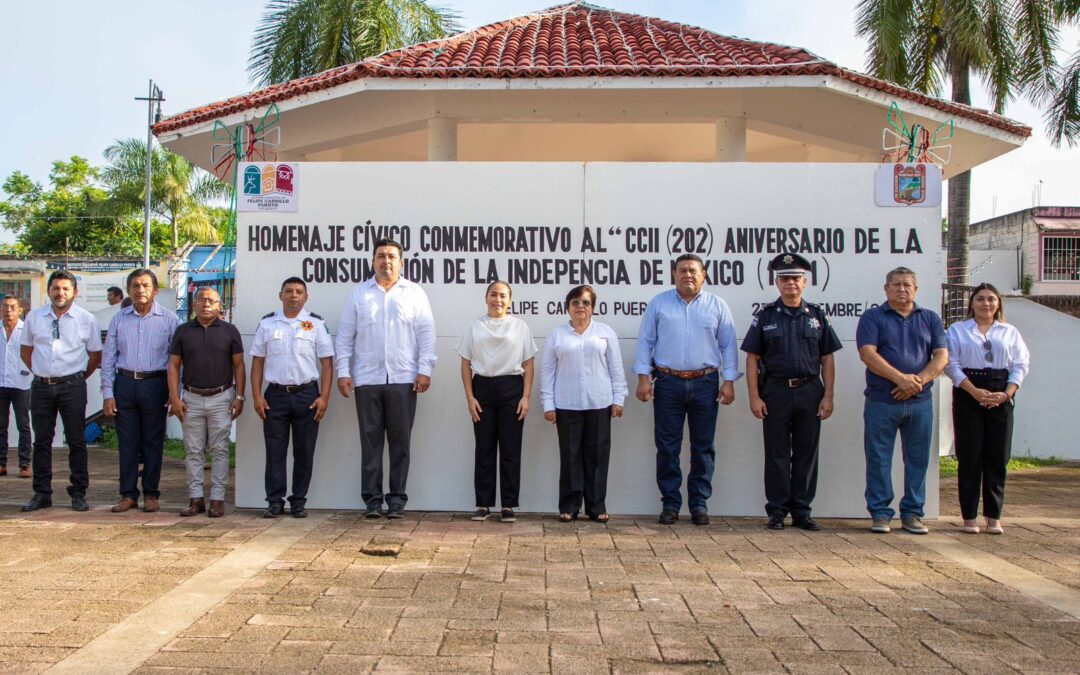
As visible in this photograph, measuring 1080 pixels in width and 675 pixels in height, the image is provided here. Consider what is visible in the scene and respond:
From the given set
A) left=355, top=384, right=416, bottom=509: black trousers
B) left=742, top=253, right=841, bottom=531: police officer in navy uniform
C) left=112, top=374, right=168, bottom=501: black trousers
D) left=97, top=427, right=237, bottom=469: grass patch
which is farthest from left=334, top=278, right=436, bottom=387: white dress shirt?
left=97, top=427, right=237, bottom=469: grass patch

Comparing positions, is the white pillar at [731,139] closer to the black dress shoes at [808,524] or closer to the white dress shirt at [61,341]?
the black dress shoes at [808,524]

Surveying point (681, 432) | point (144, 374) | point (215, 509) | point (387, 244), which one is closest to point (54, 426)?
point (144, 374)

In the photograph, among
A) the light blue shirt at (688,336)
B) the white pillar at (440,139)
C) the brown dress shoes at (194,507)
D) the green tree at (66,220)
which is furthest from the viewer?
the green tree at (66,220)

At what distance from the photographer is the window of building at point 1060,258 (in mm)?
30891

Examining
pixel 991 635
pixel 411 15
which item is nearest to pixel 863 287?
pixel 991 635

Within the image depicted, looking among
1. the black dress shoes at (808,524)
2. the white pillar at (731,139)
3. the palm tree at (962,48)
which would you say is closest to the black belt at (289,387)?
the black dress shoes at (808,524)

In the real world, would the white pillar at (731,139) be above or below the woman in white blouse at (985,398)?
above

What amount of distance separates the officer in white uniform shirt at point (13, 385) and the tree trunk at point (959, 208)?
14.5 meters

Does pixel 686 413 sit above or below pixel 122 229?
below

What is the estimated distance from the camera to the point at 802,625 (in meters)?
4.46

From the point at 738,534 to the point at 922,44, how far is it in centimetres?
1421

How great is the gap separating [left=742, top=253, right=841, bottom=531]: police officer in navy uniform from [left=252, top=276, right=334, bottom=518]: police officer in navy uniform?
316cm

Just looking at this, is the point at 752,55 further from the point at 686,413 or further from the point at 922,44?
the point at 922,44

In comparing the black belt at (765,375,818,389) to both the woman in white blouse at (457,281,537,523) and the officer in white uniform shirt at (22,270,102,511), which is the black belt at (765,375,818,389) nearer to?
the woman in white blouse at (457,281,537,523)
